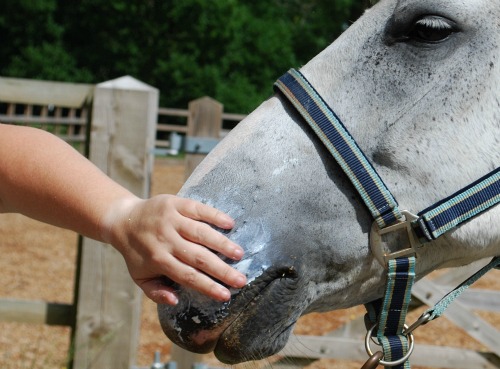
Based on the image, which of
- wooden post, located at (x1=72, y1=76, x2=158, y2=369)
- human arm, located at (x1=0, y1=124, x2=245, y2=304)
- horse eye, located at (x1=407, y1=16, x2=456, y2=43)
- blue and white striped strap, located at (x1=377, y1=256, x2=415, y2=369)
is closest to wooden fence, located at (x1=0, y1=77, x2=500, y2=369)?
wooden post, located at (x1=72, y1=76, x2=158, y2=369)

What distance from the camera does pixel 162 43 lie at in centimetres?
2472

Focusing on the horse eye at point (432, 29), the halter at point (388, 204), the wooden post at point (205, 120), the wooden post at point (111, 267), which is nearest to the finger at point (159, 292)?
the halter at point (388, 204)

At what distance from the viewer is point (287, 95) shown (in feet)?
5.62

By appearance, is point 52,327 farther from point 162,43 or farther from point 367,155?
point 162,43

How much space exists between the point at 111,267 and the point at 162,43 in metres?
22.3

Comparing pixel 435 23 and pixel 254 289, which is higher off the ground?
pixel 435 23

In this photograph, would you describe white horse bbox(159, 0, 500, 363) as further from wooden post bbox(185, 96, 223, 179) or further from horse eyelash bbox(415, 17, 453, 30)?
wooden post bbox(185, 96, 223, 179)

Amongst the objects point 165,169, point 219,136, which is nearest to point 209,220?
point 219,136

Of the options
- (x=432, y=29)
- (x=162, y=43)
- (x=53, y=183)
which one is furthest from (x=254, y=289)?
(x=162, y=43)

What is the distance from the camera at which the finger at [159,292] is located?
4.84 feet

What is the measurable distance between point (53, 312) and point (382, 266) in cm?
215

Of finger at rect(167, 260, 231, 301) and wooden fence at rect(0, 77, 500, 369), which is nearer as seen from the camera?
finger at rect(167, 260, 231, 301)

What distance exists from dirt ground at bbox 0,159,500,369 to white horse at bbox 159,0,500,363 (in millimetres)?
2139

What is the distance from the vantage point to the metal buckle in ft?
5.37
